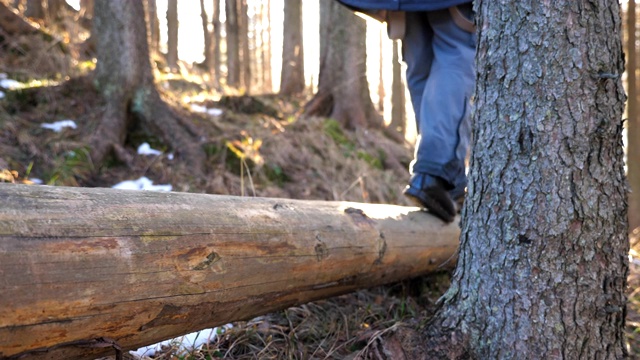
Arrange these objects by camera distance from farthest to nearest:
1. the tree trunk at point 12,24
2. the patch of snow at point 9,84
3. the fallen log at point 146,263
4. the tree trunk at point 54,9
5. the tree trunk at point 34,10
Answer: the tree trunk at point 54,9 → the tree trunk at point 34,10 → the tree trunk at point 12,24 → the patch of snow at point 9,84 → the fallen log at point 146,263

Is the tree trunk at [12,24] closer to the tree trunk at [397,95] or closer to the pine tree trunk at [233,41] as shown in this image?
the pine tree trunk at [233,41]

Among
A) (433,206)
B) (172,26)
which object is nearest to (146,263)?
(433,206)

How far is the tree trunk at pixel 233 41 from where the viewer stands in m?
12.4

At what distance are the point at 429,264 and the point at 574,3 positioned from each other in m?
1.41

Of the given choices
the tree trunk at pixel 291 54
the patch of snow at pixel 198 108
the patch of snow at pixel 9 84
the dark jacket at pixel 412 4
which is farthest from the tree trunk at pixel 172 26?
the dark jacket at pixel 412 4

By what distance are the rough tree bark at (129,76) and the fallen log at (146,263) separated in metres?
2.53

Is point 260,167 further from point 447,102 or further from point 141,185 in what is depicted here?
point 447,102

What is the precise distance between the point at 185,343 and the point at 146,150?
2.47 m

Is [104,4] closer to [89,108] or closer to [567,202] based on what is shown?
Result: [89,108]

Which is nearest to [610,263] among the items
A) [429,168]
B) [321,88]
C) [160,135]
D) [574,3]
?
[574,3]

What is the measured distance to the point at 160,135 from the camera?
4.31m

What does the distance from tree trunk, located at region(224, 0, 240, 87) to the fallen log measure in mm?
10447

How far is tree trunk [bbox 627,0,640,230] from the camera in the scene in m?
9.77

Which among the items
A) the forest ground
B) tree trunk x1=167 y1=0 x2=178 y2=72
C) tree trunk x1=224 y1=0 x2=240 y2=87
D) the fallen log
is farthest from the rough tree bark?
tree trunk x1=167 y1=0 x2=178 y2=72
